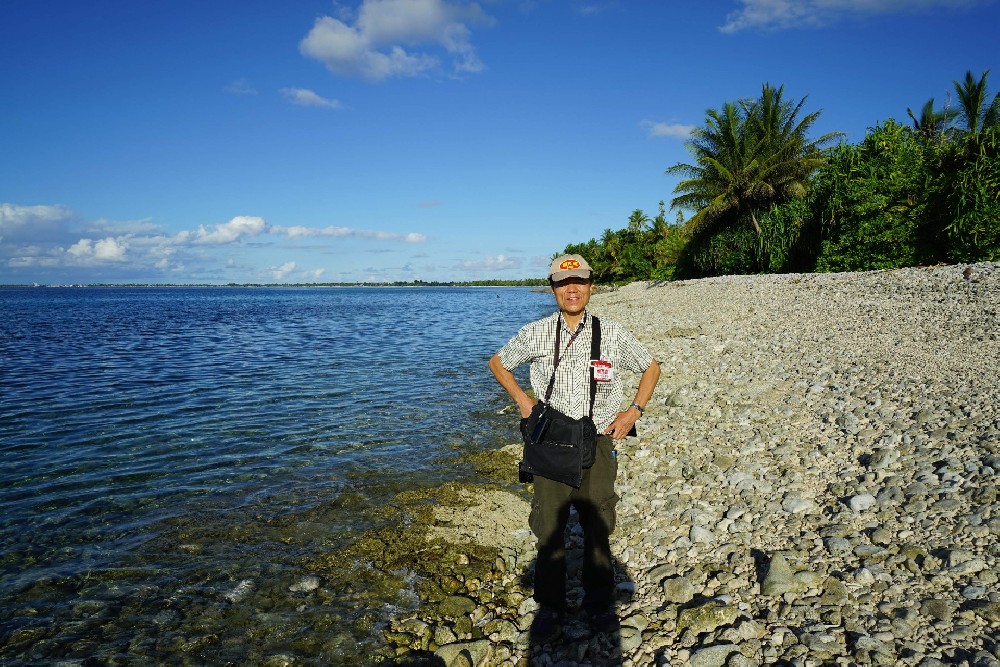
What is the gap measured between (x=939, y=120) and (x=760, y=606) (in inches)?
2632

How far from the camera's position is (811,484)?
603cm

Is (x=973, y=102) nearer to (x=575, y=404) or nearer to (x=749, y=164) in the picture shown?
(x=749, y=164)

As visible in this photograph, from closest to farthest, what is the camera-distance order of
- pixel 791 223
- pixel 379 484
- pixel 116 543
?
pixel 116 543 < pixel 379 484 < pixel 791 223

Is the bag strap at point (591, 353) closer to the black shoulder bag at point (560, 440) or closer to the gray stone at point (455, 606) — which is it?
the black shoulder bag at point (560, 440)

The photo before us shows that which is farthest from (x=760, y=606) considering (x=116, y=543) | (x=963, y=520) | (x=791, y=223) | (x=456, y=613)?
(x=791, y=223)

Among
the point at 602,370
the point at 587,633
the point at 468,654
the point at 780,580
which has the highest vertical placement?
the point at 602,370

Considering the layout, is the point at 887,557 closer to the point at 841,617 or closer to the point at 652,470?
the point at 841,617

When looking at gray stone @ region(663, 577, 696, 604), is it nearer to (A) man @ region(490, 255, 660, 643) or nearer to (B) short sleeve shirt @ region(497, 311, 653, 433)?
(A) man @ region(490, 255, 660, 643)

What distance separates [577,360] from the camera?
4.12m

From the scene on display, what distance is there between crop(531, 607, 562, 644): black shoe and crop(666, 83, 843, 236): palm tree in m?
40.9

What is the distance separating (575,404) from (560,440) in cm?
32

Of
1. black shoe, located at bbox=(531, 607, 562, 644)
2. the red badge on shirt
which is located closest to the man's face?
the red badge on shirt

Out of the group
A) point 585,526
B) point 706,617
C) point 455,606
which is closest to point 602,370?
point 585,526

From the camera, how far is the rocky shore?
373 cm
